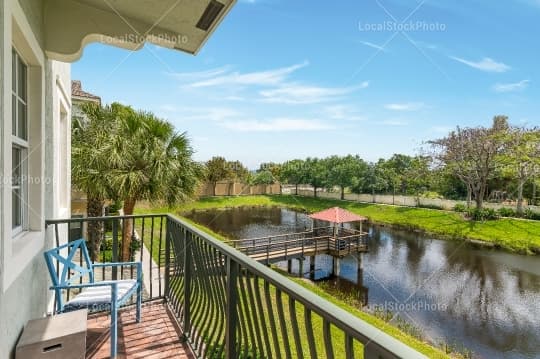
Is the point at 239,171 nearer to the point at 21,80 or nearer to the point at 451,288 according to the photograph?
the point at 451,288

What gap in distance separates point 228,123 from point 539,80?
22157 millimetres

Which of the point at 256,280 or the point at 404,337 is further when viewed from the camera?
the point at 404,337

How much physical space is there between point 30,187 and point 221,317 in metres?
1.60

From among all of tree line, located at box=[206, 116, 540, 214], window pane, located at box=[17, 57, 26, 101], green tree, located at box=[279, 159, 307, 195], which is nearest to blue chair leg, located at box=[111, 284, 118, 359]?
window pane, located at box=[17, 57, 26, 101]

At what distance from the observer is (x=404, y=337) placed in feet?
21.7

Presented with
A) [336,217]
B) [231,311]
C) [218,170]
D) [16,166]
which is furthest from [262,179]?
[231,311]

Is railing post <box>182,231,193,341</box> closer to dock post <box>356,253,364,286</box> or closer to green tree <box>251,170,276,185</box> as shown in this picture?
dock post <box>356,253,364,286</box>

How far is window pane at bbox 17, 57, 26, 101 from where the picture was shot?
1.91 metres

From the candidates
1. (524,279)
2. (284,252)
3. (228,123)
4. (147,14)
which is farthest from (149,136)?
(524,279)

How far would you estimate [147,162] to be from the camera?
23.9 ft

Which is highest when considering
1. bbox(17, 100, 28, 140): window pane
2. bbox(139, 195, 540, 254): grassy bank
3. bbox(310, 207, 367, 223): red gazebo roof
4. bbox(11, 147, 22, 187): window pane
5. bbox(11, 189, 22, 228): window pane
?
bbox(17, 100, 28, 140): window pane

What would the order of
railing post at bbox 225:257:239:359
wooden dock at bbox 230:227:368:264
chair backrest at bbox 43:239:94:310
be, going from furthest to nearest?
wooden dock at bbox 230:227:368:264 < chair backrest at bbox 43:239:94:310 < railing post at bbox 225:257:239:359

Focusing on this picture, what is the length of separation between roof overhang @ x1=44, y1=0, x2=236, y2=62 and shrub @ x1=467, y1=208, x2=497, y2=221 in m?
20.7

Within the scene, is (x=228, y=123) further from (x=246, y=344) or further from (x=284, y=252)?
(x=246, y=344)
